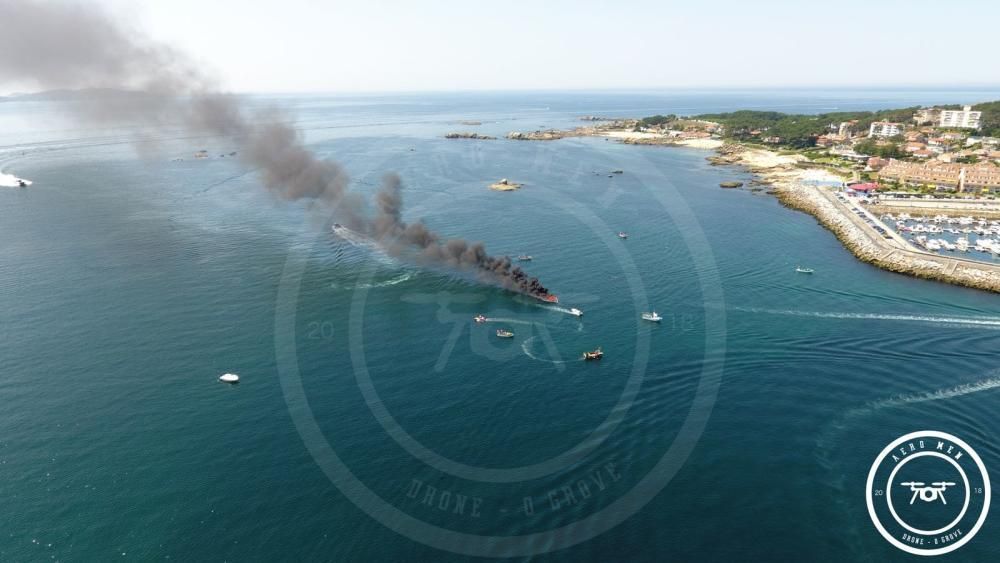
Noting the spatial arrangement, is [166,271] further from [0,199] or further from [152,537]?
[0,199]

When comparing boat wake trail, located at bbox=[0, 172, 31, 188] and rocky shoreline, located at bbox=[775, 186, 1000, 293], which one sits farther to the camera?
boat wake trail, located at bbox=[0, 172, 31, 188]

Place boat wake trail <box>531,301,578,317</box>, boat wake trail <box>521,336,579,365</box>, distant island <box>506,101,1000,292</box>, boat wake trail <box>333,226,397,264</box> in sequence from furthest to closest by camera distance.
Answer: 1. boat wake trail <box>333,226,397,264</box>
2. distant island <box>506,101,1000,292</box>
3. boat wake trail <box>531,301,578,317</box>
4. boat wake trail <box>521,336,579,365</box>

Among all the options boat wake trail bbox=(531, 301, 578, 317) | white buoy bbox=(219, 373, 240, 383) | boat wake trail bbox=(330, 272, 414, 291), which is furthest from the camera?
boat wake trail bbox=(330, 272, 414, 291)

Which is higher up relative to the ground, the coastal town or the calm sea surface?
the coastal town

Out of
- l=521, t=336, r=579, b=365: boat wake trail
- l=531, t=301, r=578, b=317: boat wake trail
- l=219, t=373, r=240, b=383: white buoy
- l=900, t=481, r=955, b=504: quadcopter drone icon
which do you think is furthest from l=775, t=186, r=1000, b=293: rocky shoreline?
l=219, t=373, r=240, b=383: white buoy

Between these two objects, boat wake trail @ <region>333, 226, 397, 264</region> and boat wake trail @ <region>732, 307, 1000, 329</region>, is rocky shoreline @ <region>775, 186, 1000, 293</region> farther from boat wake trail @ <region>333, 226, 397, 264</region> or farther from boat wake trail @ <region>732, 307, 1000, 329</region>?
boat wake trail @ <region>333, 226, 397, 264</region>

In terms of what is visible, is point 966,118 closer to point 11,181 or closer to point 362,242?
point 362,242

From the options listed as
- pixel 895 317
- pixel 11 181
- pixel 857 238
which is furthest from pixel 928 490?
pixel 11 181

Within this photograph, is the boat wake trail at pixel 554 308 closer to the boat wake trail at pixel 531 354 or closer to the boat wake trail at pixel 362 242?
the boat wake trail at pixel 531 354

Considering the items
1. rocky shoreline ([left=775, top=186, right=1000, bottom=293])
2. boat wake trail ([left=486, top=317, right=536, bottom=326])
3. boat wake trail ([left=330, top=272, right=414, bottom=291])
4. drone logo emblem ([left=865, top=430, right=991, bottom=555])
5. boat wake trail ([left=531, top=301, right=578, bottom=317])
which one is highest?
rocky shoreline ([left=775, top=186, right=1000, bottom=293])
